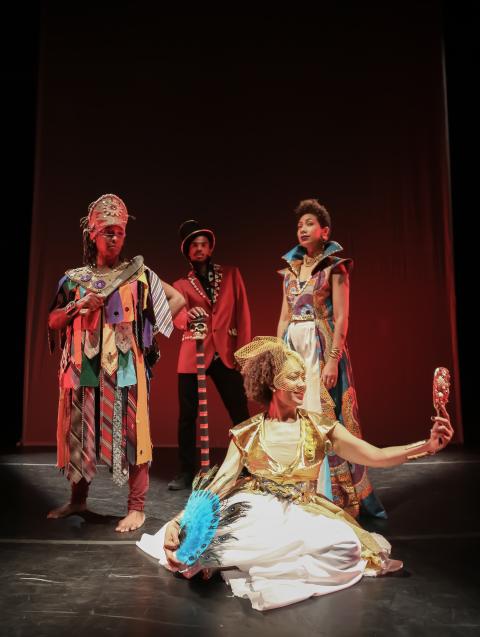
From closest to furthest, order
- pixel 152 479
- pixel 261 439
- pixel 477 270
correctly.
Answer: pixel 261 439 → pixel 152 479 → pixel 477 270

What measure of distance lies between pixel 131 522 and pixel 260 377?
1144mm

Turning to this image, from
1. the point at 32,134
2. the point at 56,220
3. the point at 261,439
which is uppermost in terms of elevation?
the point at 32,134

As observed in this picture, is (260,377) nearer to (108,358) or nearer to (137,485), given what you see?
(108,358)

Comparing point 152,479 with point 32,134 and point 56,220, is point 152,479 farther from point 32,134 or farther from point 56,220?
point 32,134

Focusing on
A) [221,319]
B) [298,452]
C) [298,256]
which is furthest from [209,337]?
[298,452]

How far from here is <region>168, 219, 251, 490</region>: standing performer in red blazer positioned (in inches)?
156

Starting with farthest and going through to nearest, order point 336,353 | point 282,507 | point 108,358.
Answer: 1. point 336,353
2. point 108,358
3. point 282,507

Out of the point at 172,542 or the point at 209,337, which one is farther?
the point at 209,337

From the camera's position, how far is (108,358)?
118 inches

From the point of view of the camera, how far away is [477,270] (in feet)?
19.1

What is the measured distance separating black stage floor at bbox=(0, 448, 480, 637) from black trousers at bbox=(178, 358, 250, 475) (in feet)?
1.24

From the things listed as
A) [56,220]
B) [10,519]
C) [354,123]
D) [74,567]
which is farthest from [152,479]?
[354,123]

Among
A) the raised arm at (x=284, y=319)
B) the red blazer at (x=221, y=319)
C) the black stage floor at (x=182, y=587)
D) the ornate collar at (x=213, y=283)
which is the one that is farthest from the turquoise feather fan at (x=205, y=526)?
the ornate collar at (x=213, y=283)

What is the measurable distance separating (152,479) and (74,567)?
1.65 m
